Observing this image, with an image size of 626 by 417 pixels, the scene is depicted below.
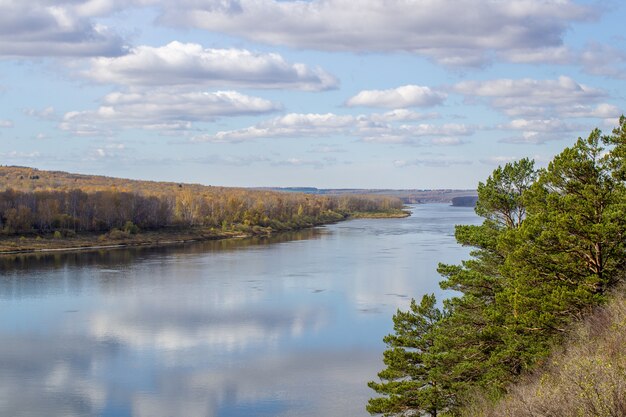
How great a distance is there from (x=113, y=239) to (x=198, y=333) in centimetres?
4703

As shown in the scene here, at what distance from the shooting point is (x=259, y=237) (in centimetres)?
8750

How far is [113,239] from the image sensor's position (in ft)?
240

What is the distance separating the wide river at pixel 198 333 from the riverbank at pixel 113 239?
409 inches

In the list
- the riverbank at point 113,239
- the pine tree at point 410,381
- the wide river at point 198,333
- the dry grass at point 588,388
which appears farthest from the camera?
the riverbank at point 113,239

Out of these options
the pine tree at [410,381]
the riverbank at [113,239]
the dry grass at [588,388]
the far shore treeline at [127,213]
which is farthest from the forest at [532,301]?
the far shore treeline at [127,213]

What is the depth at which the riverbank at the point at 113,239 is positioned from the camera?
66250mm

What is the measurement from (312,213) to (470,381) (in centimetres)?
10744

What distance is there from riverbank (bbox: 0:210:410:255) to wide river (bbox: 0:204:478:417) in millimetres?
10392

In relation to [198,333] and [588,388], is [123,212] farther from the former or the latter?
[588,388]

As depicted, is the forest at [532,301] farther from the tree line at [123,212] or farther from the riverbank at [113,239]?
the tree line at [123,212]

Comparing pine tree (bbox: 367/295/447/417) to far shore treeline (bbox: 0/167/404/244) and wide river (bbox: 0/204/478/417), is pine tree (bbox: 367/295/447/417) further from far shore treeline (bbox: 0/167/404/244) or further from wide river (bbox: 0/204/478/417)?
far shore treeline (bbox: 0/167/404/244)

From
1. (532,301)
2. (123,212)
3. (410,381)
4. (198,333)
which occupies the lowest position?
(198,333)

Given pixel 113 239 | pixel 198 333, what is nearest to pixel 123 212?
pixel 113 239

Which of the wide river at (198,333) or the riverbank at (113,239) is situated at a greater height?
the riverbank at (113,239)
